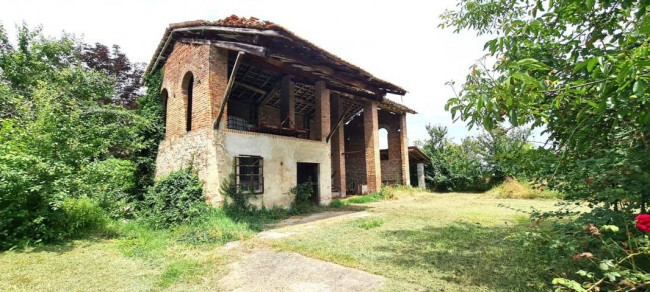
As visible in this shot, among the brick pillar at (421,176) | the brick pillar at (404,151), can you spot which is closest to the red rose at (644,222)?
the brick pillar at (404,151)

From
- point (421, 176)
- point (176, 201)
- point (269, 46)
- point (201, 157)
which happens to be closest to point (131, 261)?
point (176, 201)

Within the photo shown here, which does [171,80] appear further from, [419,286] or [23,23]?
[419,286]

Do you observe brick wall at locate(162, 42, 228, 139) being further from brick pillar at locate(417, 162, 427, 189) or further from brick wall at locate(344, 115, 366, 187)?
brick pillar at locate(417, 162, 427, 189)

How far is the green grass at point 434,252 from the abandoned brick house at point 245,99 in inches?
130

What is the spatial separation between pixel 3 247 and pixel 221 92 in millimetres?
5756

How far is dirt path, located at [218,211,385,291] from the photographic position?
362 centimetres

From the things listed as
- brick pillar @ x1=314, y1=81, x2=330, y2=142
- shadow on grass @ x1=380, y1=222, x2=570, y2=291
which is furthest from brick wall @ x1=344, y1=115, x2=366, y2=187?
shadow on grass @ x1=380, y1=222, x2=570, y2=291

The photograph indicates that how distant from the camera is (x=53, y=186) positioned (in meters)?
5.79

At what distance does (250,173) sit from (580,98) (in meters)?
8.48

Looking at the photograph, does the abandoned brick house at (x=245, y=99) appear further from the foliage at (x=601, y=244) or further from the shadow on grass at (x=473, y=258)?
the foliage at (x=601, y=244)

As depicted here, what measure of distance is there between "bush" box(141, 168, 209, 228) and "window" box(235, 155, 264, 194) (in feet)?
3.90

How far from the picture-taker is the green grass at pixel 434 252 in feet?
11.3

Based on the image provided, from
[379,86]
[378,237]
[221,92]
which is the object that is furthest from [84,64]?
[378,237]

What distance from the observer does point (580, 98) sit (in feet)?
7.11
